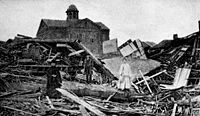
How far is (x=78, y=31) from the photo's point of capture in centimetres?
4266

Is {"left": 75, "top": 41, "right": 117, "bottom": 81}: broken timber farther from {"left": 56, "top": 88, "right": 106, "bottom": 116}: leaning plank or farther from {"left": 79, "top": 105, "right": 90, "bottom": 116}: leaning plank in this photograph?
{"left": 79, "top": 105, "right": 90, "bottom": 116}: leaning plank

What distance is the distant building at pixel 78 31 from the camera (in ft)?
139

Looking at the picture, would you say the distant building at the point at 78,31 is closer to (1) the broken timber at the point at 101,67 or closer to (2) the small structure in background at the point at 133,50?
(2) the small structure in background at the point at 133,50

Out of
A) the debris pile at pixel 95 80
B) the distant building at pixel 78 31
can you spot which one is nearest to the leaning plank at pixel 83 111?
the debris pile at pixel 95 80

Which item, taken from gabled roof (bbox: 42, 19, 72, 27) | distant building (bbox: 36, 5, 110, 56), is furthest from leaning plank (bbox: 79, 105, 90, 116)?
gabled roof (bbox: 42, 19, 72, 27)

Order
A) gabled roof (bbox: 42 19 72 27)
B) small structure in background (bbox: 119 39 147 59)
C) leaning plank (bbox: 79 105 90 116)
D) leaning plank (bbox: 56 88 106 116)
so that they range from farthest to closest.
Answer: gabled roof (bbox: 42 19 72 27) < small structure in background (bbox: 119 39 147 59) < leaning plank (bbox: 56 88 106 116) < leaning plank (bbox: 79 105 90 116)

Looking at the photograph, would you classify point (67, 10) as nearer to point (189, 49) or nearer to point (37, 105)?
point (189, 49)

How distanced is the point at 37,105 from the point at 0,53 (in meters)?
7.57

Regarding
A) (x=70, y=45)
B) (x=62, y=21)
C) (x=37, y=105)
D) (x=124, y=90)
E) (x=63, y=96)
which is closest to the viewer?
(x=37, y=105)

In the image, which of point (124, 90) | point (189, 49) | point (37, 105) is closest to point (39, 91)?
point (37, 105)

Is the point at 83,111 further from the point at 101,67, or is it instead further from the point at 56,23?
the point at 56,23

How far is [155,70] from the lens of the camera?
559 inches

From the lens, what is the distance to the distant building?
4241 centimetres

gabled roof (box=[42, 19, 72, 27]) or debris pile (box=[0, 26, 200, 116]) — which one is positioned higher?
gabled roof (box=[42, 19, 72, 27])
